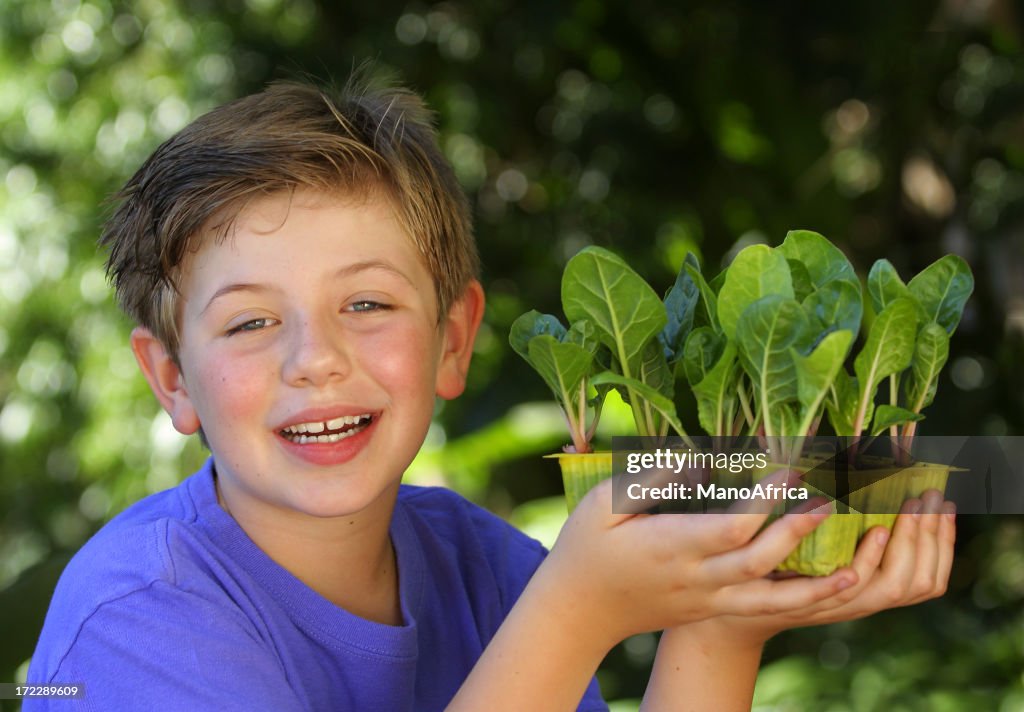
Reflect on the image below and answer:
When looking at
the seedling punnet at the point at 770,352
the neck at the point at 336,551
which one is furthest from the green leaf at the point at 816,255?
the neck at the point at 336,551

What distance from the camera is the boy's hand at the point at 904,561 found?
612 millimetres

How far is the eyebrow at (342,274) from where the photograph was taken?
80 centimetres

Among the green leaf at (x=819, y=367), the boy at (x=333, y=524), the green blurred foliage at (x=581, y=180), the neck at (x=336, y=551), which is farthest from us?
the green blurred foliage at (x=581, y=180)

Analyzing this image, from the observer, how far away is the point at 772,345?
58 centimetres

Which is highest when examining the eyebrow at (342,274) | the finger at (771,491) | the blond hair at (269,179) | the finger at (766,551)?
the blond hair at (269,179)

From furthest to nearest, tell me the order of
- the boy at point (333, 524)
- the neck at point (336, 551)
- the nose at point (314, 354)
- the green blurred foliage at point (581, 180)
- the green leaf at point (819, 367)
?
the green blurred foliage at point (581, 180) < the neck at point (336, 551) < the nose at point (314, 354) < the boy at point (333, 524) < the green leaf at point (819, 367)

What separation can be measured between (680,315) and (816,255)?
9 centimetres

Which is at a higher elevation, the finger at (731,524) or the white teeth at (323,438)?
the white teeth at (323,438)

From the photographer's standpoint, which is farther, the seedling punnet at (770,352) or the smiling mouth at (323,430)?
the smiling mouth at (323,430)

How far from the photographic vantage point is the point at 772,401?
2.00ft

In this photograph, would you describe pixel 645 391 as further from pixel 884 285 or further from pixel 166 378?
pixel 166 378

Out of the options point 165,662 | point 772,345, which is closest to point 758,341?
point 772,345

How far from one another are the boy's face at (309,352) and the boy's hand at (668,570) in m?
0.20

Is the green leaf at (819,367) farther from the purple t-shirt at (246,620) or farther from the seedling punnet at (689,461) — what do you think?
the purple t-shirt at (246,620)
